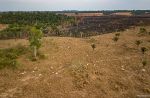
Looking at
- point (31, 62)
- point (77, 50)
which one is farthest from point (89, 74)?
point (77, 50)

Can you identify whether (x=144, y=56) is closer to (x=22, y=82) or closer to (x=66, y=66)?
(x=66, y=66)

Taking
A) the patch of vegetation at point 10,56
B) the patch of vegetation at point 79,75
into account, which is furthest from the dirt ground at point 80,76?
the patch of vegetation at point 10,56

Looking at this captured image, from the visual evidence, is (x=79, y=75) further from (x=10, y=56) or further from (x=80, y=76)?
(x=10, y=56)

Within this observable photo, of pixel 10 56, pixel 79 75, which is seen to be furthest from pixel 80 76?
pixel 10 56

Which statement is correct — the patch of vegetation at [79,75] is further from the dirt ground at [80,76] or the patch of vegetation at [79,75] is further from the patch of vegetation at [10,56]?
the patch of vegetation at [10,56]

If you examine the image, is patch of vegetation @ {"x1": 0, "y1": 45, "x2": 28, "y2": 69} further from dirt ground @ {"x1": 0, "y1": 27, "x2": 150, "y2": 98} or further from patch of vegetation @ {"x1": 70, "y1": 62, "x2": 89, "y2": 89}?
patch of vegetation @ {"x1": 70, "y1": 62, "x2": 89, "y2": 89}

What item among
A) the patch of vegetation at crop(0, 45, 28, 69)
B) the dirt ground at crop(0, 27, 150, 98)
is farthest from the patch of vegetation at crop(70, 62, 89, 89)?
the patch of vegetation at crop(0, 45, 28, 69)
